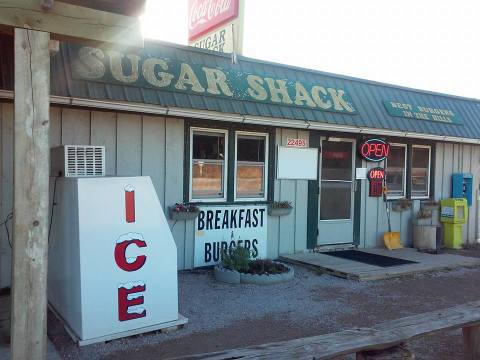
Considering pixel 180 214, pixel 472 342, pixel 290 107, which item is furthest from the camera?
pixel 290 107

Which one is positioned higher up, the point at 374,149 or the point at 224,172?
the point at 374,149

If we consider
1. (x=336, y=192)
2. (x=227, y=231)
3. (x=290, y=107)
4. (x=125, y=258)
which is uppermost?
(x=290, y=107)

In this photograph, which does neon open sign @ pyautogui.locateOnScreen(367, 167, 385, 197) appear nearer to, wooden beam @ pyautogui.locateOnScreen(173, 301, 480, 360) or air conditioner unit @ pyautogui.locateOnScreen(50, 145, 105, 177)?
wooden beam @ pyautogui.locateOnScreen(173, 301, 480, 360)

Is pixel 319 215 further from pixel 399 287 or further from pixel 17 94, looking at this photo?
pixel 17 94

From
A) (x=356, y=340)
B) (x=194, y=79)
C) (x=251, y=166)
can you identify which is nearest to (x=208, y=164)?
(x=251, y=166)

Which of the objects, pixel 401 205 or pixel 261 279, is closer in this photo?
pixel 261 279

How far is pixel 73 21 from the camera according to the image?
3672 millimetres

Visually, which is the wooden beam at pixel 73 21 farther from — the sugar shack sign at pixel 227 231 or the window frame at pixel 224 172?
the sugar shack sign at pixel 227 231

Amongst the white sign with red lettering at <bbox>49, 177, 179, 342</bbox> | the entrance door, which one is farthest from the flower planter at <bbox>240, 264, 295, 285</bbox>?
the entrance door

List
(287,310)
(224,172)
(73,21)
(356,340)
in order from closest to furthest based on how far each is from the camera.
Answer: (356,340) < (73,21) < (287,310) < (224,172)

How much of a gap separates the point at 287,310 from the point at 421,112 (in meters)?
6.19

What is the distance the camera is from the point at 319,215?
8672 millimetres

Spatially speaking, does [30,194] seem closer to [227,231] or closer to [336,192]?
[227,231]

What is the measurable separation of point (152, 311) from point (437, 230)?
7067 millimetres
